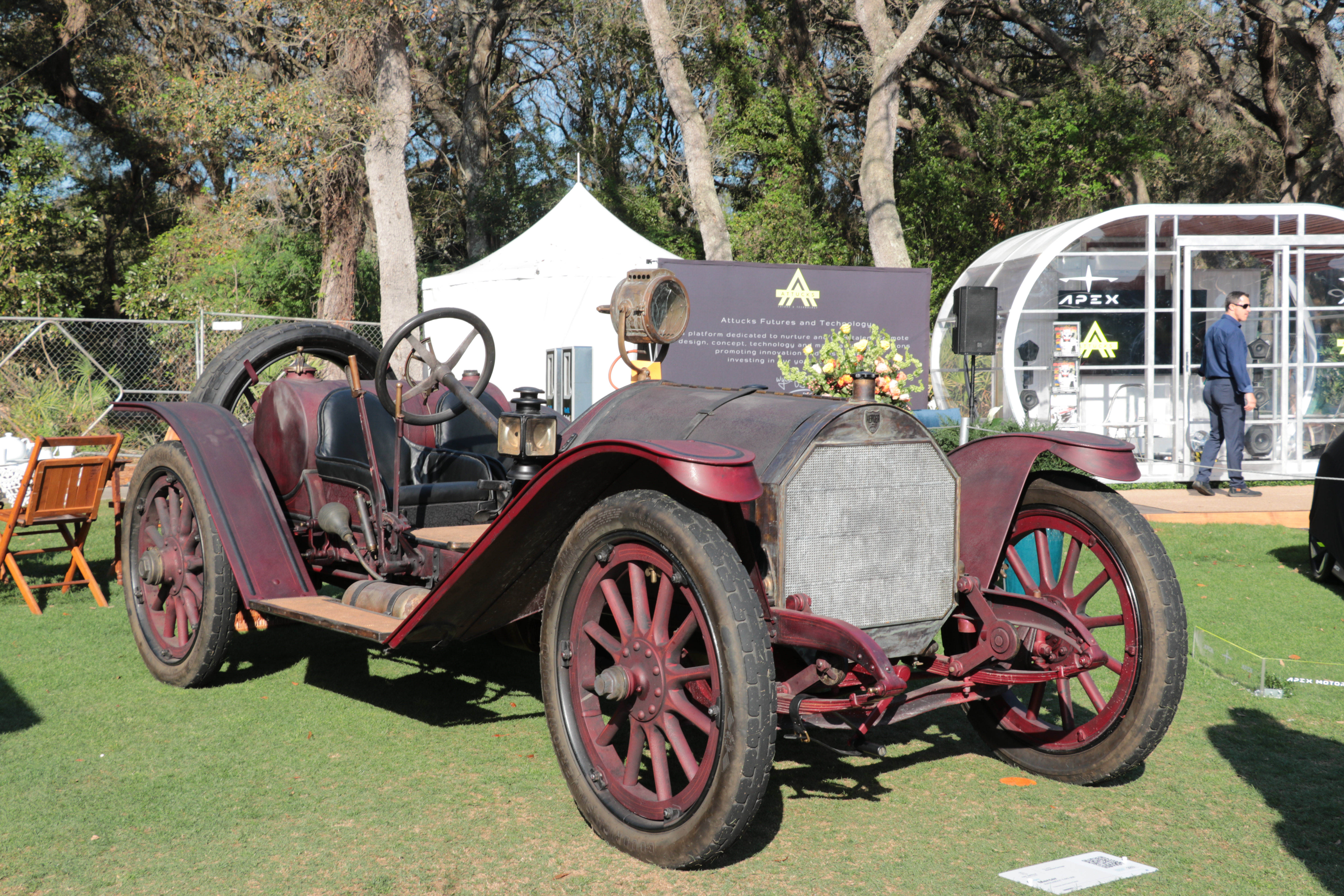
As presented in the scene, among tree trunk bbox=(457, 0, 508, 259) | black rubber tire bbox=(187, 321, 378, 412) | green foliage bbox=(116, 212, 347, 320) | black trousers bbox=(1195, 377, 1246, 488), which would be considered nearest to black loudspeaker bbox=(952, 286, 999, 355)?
black trousers bbox=(1195, 377, 1246, 488)

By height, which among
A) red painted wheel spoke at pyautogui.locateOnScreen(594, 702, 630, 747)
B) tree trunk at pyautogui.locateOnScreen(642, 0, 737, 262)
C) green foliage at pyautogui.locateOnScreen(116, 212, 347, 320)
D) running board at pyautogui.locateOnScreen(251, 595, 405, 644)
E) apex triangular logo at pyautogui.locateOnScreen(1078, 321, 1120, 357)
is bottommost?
red painted wheel spoke at pyautogui.locateOnScreen(594, 702, 630, 747)

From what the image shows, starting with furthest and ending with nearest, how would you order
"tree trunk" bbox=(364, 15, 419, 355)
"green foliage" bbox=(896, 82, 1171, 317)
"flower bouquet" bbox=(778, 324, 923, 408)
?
1. "green foliage" bbox=(896, 82, 1171, 317)
2. "tree trunk" bbox=(364, 15, 419, 355)
3. "flower bouquet" bbox=(778, 324, 923, 408)

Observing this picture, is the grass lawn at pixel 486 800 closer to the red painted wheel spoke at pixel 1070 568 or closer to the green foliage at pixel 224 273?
the red painted wheel spoke at pixel 1070 568

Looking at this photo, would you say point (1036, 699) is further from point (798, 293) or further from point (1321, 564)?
point (798, 293)

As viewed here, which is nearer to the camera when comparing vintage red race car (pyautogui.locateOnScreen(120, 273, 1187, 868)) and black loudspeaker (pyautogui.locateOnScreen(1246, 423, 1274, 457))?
vintage red race car (pyautogui.locateOnScreen(120, 273, 1187, 868))

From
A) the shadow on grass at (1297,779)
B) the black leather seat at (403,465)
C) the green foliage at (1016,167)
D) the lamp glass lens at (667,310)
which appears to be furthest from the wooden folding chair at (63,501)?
the green foliage at (1016,167)

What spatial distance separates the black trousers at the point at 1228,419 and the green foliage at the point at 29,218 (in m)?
16.4

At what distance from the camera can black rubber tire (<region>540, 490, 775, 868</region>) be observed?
259 cm

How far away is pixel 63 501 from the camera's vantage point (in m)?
6.23

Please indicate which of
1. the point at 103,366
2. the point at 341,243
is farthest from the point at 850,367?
the point at 103,366

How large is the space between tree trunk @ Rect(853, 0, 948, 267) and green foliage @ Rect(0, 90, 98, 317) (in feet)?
42.7

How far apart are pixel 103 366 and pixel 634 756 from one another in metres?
15.6

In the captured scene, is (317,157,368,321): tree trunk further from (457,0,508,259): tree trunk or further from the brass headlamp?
the brass headlamp

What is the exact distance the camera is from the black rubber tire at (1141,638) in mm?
3186
